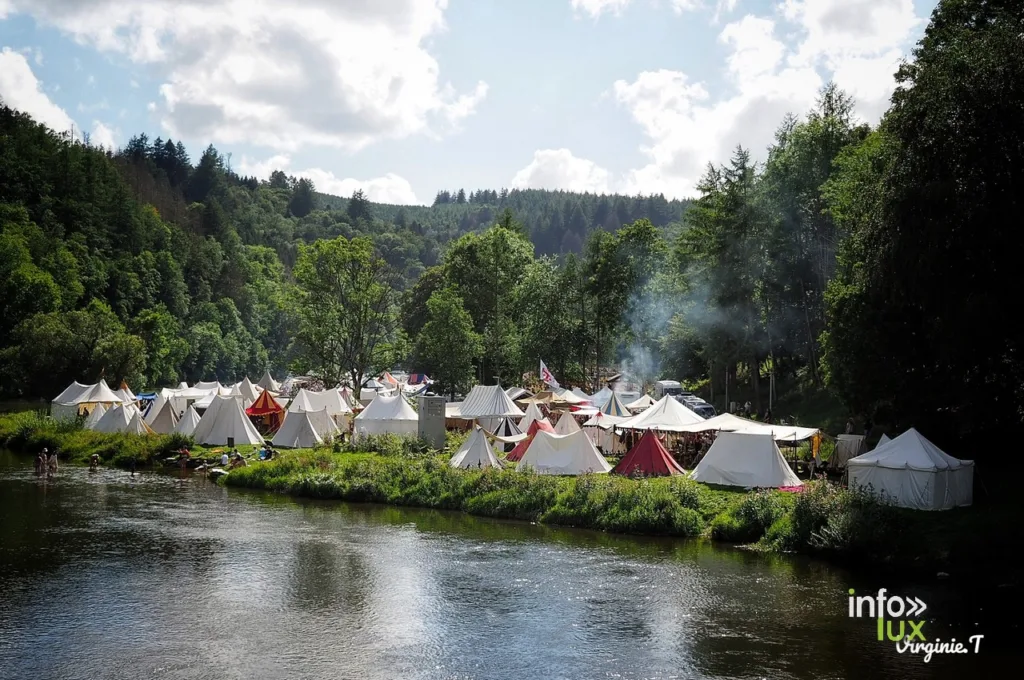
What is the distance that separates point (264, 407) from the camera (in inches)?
2114

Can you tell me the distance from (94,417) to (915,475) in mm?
45440

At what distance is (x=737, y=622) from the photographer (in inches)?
697

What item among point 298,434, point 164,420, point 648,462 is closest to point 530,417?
point 298,434

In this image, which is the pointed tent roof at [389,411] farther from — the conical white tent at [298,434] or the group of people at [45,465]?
the group of people at [45,465]

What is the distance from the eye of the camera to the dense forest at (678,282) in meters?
23.0

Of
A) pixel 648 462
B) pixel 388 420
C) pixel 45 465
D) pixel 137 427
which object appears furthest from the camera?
pixel 137 427

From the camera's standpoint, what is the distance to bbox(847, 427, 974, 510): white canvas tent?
23625 mm

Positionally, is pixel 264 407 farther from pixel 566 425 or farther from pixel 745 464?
pixel 745 464

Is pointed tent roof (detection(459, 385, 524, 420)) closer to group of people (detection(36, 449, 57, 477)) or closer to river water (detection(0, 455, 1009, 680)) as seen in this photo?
river water (detection(0, 455, 1009, 680))

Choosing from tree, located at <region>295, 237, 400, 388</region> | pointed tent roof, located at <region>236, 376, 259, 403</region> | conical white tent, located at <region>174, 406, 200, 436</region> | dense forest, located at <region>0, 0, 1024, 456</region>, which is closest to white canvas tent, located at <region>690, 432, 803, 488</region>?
dense forest, located at <region>0, 0, 1024, 456</region>

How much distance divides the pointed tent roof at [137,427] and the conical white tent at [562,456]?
25.1 meters

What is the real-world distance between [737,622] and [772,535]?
22.6ft

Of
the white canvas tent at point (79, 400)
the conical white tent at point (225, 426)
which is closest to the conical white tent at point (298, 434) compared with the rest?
the conical white tent at point (225, 426)

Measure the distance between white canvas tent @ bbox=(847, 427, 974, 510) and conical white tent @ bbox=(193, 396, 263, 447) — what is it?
31542 mm
